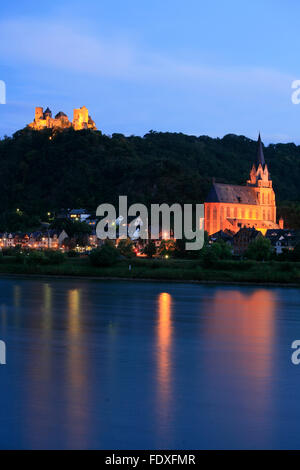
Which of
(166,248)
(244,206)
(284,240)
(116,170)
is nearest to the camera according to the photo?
(166,248)

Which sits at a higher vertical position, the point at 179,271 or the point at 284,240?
the point at 284,240

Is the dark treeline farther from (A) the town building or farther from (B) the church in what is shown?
(A) the town building

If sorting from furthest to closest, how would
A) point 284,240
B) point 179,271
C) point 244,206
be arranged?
1. point 244,206
2. point 284,240
3. point 179,271

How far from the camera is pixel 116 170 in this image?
10312 centimetres

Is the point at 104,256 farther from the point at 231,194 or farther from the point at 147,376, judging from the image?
the point at 231,194

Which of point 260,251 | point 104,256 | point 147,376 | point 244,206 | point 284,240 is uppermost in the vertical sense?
point 244,206

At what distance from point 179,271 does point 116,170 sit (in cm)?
5825

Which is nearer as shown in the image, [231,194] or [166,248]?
[166,248]

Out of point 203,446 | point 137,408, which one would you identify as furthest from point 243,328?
point 203,446

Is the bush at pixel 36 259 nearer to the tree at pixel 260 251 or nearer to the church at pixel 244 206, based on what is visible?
the tree at pixel 260 251

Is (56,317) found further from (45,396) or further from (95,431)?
(95,431)

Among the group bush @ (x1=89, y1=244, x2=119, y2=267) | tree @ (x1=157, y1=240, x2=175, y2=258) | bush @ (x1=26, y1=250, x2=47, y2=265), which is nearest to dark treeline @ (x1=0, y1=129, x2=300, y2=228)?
tree @ (x1=157, y1=240, x2=175, y2=258)

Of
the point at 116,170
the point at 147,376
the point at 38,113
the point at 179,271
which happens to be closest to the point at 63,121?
the point at 38,113

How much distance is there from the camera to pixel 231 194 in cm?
8450
